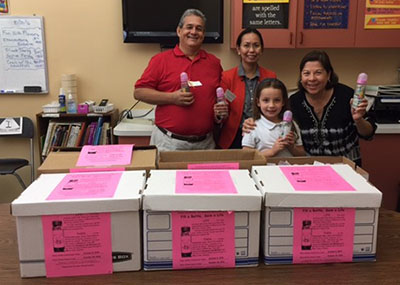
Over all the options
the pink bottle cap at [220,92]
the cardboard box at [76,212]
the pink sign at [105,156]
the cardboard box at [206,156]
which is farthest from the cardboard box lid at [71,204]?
the pink bottle cap at [220,92]

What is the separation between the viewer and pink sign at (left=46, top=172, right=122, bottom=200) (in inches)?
40.8

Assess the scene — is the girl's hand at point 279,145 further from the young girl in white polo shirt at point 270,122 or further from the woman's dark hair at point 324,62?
the woman's dark hair at point 324,62

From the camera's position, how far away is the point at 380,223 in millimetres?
1391

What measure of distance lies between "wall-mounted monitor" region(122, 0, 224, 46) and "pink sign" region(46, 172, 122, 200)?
2.22m

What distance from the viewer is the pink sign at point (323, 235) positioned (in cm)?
107

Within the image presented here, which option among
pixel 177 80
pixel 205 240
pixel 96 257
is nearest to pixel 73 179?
pixel 96 257

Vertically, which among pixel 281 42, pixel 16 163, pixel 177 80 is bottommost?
pixel 16 163

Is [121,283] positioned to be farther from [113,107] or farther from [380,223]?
[113,107]

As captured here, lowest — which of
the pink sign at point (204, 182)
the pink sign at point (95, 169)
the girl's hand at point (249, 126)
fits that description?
the pink sign at point (95, 169)

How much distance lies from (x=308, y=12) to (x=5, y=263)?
2.70m

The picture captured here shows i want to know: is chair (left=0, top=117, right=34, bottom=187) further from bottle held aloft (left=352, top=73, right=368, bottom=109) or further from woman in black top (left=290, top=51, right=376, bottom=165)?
bottle held aloft (left=352, top=73, right=368, bottom=109)

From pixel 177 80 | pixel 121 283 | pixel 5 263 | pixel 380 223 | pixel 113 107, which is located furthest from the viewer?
pixel 113 107

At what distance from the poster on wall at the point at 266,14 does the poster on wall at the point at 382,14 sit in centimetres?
63

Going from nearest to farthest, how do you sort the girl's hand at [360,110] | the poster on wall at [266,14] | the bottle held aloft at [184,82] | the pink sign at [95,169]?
1. the pink sign at [95,169]
2. the girl's hand at [360,110]
3. the bottle held aloft at [184,82]
4. the poster on wall at [266,14]
